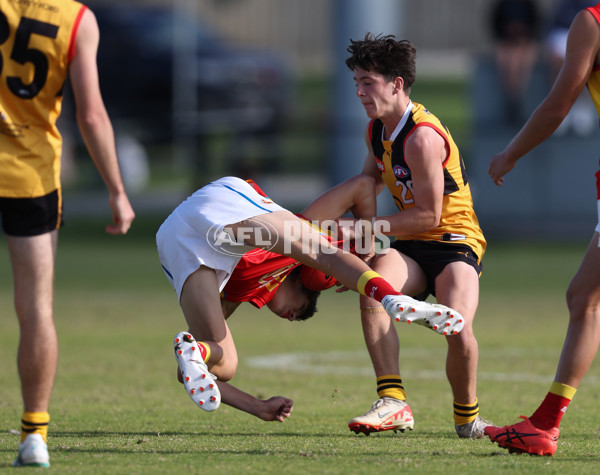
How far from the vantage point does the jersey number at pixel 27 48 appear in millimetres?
4863

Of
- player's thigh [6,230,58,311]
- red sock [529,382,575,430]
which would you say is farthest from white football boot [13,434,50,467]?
red sock [529,382,575,430]

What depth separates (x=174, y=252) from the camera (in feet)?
20.8

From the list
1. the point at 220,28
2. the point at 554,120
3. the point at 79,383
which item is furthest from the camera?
the point at 220,28

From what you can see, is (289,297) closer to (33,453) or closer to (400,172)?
(400,172)

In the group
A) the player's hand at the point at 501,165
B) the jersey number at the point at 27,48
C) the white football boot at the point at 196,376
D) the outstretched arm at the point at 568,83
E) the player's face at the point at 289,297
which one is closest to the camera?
the jersey number at the point at 27,48

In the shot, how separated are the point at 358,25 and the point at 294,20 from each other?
29456 millimetres

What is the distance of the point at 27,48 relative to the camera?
192 inches

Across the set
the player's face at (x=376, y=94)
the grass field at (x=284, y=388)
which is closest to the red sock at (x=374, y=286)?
the grass field at (x=284, y=388)

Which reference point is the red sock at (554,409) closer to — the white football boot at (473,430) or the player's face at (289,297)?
the white football boot at (473,430)

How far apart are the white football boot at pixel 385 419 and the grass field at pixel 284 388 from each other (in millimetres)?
58

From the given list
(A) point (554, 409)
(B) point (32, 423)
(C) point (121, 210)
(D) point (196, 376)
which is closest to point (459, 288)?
(A) point (554, 409)

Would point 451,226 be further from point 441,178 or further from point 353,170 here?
point 353,170

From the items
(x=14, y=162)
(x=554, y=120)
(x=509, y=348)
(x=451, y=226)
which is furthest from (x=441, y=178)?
(x=509, y=348)

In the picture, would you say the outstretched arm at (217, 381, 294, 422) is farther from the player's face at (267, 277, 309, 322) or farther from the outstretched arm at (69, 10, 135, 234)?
the outstretched arm at (69, 10, 135, 234)
